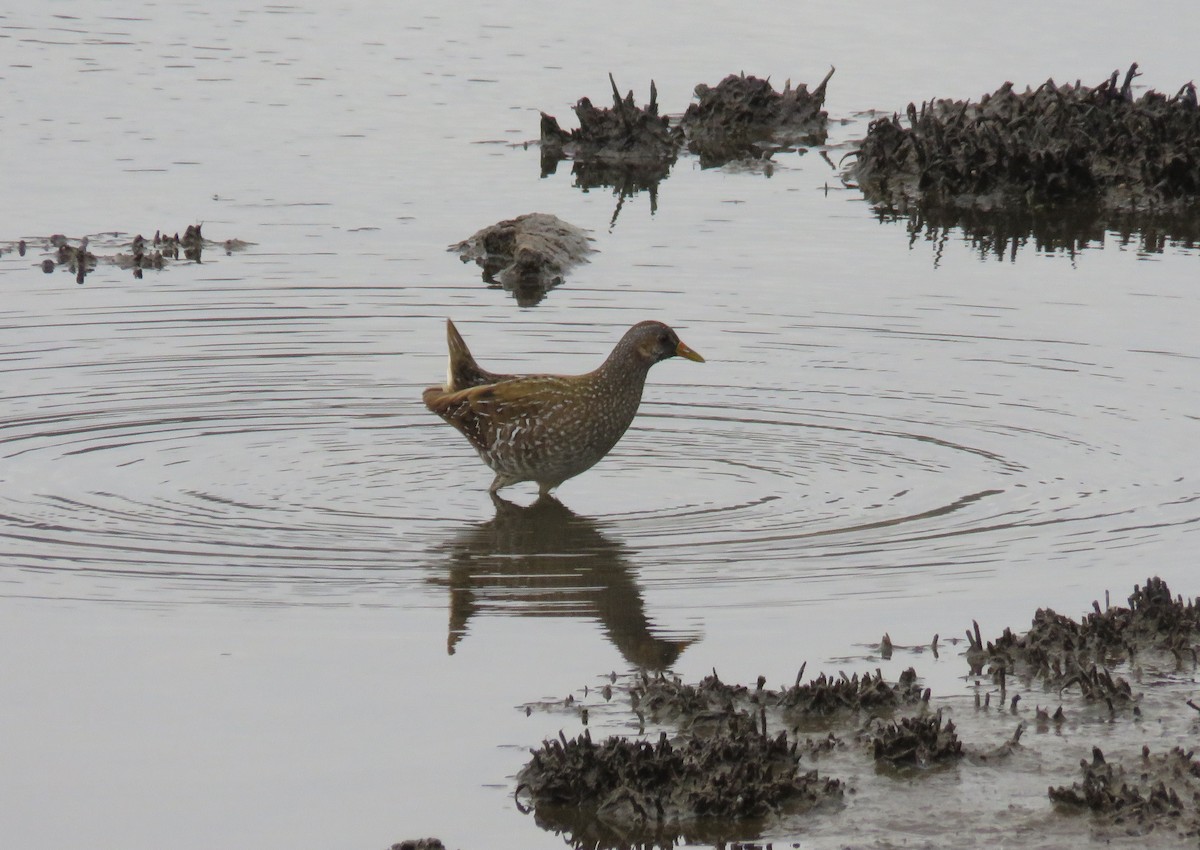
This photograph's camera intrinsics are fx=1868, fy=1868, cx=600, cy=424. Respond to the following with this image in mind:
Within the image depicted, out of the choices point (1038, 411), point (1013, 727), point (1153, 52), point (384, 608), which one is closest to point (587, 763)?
point (1013, 727)

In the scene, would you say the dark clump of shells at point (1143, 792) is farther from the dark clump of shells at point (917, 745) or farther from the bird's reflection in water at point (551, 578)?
the bird's reflection in water at point (551, 578)

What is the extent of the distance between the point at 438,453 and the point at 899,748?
5.25 meters

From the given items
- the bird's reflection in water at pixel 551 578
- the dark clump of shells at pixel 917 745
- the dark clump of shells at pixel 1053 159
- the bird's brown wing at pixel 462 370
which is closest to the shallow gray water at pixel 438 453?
the bird's reflection in water at pixel 551 578

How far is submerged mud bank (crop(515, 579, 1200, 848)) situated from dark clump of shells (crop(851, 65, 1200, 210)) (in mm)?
9949

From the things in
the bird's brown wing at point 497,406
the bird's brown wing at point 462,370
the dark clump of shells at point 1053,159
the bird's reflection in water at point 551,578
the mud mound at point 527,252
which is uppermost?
the dark clump of shells at point 1053,159

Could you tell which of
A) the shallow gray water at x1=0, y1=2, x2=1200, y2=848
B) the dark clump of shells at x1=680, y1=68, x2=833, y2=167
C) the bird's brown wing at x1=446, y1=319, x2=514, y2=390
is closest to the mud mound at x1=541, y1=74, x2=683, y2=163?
the shallow gray water at x1=0, y1=2, x2=1200, y2=848

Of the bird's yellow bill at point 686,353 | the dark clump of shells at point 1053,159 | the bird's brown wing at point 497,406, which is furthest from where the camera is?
the dark clump of shells at point 1053,159

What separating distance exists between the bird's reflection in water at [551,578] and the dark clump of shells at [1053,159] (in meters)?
7.95

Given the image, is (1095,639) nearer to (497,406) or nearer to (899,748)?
(899,748)

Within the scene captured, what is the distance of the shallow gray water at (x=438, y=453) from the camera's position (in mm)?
6629

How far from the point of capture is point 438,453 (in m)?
11.0

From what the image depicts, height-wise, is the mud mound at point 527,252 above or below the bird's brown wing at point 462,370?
above

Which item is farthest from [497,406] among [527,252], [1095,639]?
[1095,639]

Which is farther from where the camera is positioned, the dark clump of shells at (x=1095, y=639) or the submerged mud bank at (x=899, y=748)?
the dark clump of shells at (x=1095, y=639)
